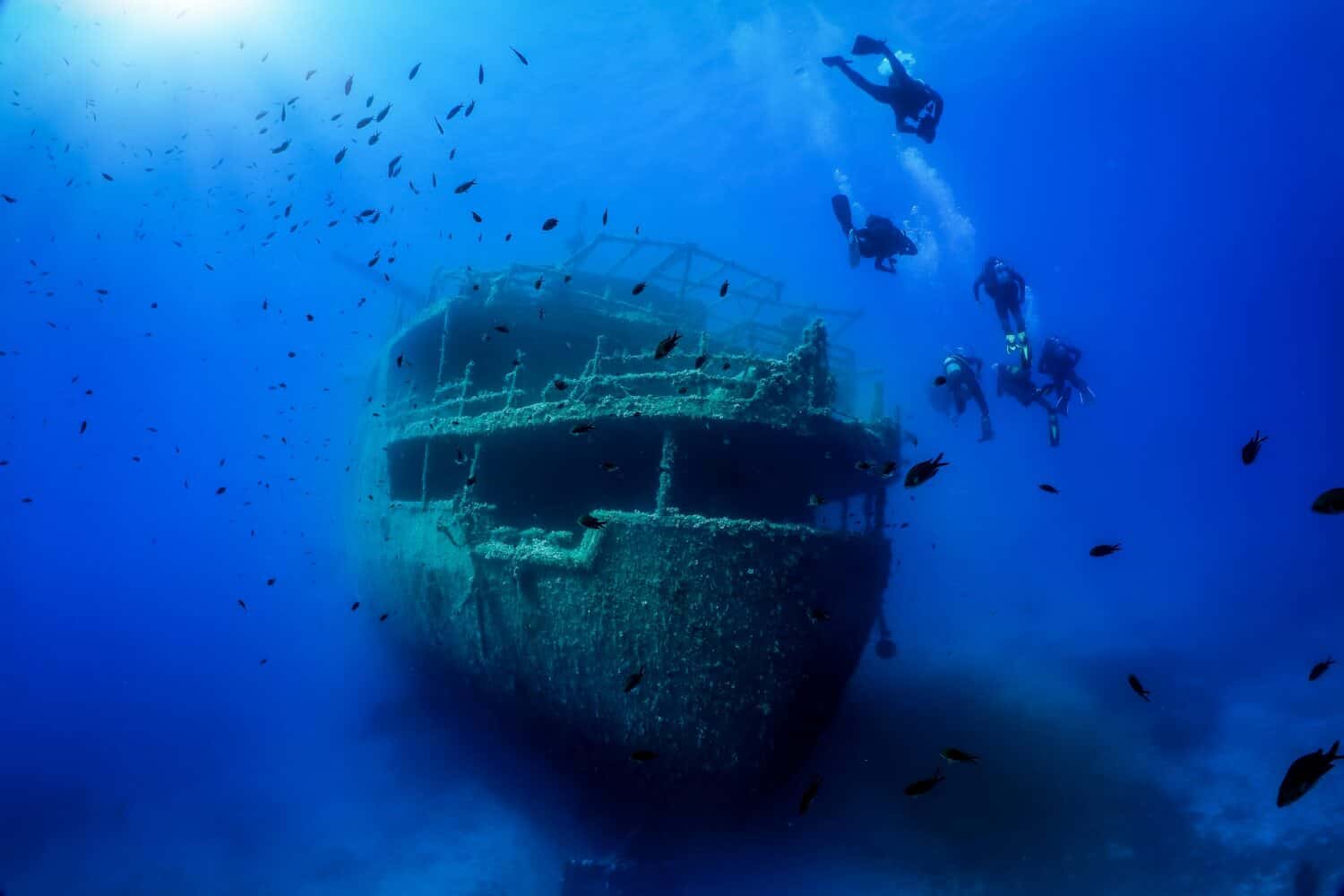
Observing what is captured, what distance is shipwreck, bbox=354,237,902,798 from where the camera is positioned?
700cm

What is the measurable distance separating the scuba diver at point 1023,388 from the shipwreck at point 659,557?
383 cm

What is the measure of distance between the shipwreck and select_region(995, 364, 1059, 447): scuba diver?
383cm

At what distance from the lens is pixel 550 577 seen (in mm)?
8125

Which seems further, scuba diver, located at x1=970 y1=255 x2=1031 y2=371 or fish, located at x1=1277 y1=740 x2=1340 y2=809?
scuba diver, located at x1=970 y1=255 x2=1031 y2=371

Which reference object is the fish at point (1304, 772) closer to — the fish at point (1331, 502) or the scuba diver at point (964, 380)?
the fish at point (1331, 502)

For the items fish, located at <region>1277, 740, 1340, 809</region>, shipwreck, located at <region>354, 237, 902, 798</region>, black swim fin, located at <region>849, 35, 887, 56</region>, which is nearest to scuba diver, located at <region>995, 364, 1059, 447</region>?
shipwreck, located at <region>354, 237, 902, 798</region>

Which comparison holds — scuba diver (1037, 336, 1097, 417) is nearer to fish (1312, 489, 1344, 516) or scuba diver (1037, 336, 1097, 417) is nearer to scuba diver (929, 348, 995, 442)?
scuba diver (929, 348, 995, 442)

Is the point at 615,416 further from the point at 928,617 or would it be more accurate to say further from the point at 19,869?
the point at 928,617

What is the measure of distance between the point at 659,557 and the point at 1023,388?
964 centimetres

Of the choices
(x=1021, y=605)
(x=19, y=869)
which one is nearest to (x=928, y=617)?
(x=1021, y=605)

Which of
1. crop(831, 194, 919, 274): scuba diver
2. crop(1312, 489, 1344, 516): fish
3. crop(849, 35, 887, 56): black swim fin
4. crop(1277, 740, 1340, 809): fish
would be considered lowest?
crop(1277, 740, 1340, 809): fish

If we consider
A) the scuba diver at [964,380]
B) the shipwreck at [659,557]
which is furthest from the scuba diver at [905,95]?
the scuba diver at [964,380]

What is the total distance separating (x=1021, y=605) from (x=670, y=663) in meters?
41.8

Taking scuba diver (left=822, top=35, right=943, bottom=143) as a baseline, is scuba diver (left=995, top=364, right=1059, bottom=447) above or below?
below
